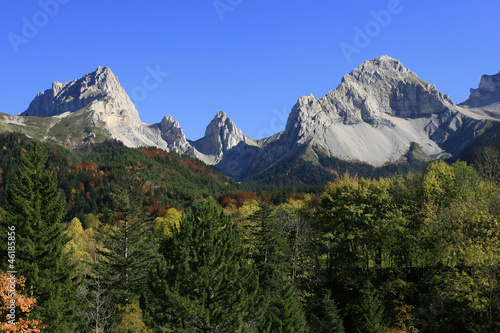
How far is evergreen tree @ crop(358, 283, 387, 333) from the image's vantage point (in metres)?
34.6

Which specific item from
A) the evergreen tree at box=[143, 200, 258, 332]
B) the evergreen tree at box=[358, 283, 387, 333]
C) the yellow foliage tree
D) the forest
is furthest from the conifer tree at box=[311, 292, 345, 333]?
the yellow foliage tree

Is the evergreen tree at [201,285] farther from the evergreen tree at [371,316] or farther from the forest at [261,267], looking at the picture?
the evergreen tree at [371,316]

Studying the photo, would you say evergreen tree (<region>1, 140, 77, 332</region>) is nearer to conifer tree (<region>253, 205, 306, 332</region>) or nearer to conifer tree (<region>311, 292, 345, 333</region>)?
conifer tree (<region>253, 205, 306, 332</region>)

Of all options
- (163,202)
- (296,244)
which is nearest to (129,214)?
(296,244)

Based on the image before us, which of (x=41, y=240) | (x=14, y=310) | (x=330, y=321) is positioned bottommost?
(x=330, y=321)

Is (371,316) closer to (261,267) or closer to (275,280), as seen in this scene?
(275,280)

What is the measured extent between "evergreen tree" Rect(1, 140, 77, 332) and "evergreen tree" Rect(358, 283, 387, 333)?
2770 centimetres

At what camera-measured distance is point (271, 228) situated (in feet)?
146

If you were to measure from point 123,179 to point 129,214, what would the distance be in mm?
134497

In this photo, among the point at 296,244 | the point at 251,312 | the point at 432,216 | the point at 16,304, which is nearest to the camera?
the point at 16,304

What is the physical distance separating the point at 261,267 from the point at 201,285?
1625 cm

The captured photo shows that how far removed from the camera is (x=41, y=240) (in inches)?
1060

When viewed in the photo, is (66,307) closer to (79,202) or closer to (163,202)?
(163,202)

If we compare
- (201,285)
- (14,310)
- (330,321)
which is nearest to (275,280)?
(330,321)
